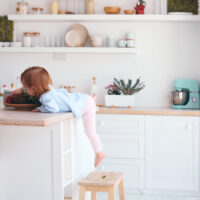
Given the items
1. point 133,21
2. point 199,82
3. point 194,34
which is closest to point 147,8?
point 133,21

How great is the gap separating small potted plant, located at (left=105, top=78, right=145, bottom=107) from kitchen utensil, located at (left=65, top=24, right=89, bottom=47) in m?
0.63

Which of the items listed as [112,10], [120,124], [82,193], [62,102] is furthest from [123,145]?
[62,102]

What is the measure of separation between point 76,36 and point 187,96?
54.8 inches

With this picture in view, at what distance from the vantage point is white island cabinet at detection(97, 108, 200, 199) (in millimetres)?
4336

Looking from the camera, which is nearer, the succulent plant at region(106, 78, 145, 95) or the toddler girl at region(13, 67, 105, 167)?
the toddler girl at region(13, 67, 105, 167)

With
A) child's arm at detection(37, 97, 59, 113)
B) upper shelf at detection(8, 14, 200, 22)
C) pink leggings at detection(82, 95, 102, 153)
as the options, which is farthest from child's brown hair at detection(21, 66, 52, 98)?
upper shelf at detection(8, 14, 200, 22)

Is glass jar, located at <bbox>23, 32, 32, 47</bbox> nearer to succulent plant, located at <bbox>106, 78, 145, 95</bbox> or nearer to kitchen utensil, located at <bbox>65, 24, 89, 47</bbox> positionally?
kitchen utensil, located at <bbox>65, 24, 89, 47</bbox>

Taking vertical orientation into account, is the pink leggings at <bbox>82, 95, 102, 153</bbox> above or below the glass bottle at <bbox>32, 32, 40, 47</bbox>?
below

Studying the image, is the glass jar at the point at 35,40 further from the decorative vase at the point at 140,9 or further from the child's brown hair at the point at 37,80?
the child's brown hair at the point at 37,80

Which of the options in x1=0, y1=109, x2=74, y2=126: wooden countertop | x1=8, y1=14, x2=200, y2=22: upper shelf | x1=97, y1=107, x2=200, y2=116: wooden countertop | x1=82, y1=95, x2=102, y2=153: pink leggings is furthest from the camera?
x1=8, y1=14, x2=200, y2=22: upper shelf

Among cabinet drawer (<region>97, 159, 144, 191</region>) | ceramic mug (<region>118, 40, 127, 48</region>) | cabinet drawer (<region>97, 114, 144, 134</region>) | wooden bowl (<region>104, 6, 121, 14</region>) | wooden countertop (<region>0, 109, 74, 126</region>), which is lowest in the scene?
cabinet drawer (<region>97, 159, 144, 191</region>)

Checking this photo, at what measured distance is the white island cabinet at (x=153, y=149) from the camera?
14.2 ft

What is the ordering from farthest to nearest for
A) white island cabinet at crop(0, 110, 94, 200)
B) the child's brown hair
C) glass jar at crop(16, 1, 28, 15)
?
glass jar at crop(16, 1, 28, 15), the child's brown hair, white island cabinet at crop(0, 110, 94, 200)

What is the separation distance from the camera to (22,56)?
16.8 ft
